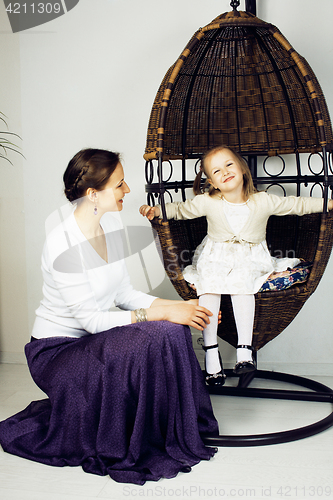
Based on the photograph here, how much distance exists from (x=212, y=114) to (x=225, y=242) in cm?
74

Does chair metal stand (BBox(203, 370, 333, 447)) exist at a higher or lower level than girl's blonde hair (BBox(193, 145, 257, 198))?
lower

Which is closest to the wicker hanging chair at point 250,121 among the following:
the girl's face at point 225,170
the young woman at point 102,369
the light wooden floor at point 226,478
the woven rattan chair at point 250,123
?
the woven rattan chair at point 250,123

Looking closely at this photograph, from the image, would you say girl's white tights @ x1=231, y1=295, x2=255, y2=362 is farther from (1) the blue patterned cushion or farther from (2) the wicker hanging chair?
(2) the wicker hanging chair

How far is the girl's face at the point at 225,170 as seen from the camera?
2.14 meters

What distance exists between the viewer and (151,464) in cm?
165

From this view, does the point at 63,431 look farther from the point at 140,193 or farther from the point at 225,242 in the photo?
the point at 140,193

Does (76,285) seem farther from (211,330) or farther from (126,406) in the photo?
(211,330)

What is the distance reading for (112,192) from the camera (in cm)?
191

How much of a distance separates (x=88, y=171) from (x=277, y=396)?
1.33 meters

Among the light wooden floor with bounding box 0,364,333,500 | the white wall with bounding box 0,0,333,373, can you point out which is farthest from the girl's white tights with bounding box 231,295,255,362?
the white wall with bounding box 0,0,333,373

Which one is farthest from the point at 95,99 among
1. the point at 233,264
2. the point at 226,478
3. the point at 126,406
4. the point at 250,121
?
the point at 226,478

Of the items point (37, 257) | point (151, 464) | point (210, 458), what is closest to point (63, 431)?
point (151, 464)

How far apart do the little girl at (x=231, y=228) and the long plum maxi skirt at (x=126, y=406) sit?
28cm

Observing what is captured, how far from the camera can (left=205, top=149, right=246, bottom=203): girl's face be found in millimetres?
2141
